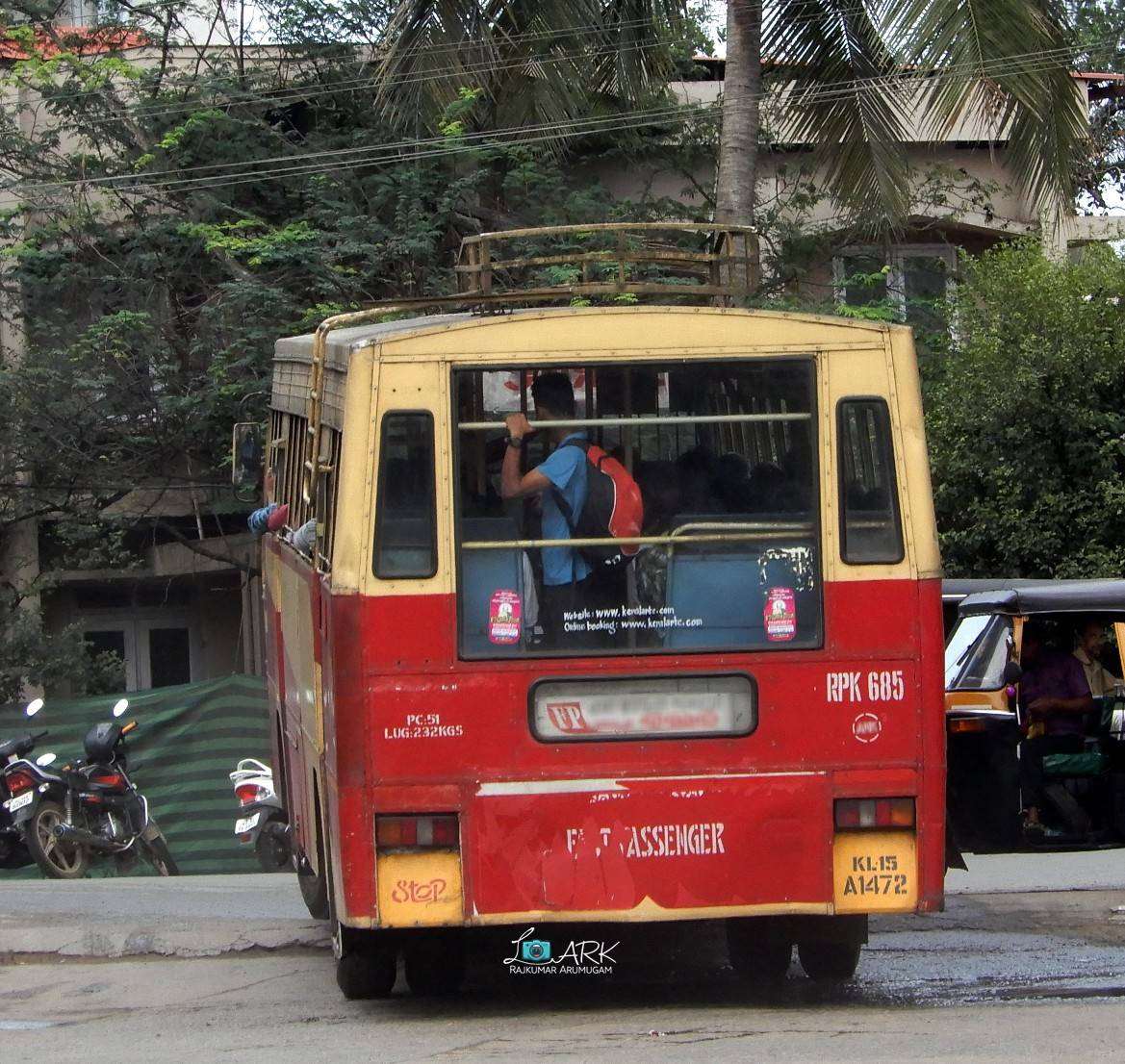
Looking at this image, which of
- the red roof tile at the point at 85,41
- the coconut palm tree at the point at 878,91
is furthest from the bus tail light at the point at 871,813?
the red roof tile at the point at 85,41

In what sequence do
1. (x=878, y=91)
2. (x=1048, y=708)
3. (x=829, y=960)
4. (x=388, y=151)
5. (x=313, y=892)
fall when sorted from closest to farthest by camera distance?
(x=829, y=960), (x=313, y=892), (x=1048, y=708), (x=878, y=91), (x=388, y=151)

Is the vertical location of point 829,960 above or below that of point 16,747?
below

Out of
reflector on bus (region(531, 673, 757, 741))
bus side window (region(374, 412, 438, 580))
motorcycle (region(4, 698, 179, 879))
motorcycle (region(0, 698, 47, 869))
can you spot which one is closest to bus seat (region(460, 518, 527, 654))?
bus side window (region(374, 412, 438, 580))

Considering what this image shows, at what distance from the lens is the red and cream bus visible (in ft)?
19.8

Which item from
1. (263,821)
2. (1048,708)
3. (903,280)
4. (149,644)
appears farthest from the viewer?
(149,644)

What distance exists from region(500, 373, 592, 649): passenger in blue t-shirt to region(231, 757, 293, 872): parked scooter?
5.23m

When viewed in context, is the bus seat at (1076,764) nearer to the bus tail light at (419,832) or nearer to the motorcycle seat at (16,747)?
the bus tail light at (419,832)

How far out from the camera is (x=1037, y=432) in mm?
14633

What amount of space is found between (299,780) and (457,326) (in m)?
2.97

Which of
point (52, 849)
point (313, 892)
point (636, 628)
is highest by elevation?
point (636, 628)

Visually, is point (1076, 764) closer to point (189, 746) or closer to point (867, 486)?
point (867, 486)

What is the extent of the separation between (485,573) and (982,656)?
378cm

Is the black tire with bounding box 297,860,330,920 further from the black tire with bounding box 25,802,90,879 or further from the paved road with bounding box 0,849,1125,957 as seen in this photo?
the black tire with bounding box 25,802,90,879

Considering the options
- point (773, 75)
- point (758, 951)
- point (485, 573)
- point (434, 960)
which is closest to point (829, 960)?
point (758, 951)
